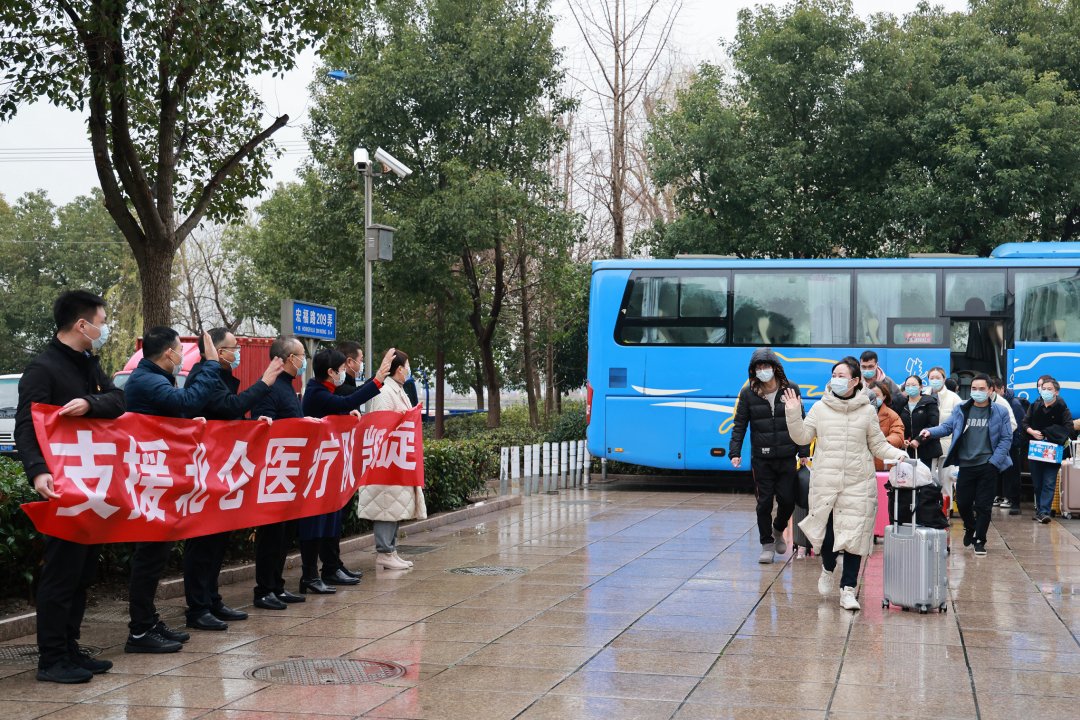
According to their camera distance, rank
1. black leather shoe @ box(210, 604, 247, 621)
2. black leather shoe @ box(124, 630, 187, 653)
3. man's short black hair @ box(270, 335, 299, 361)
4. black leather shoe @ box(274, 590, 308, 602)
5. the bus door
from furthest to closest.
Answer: the bus door < black leather shoe @ box(274, 590, 308, 602) < man's short black hair @ box(270, 335, 299, 361) < black leather shoe @ box(210, 604, 247, 621) < black leather shoe @ box(124, 630, 187, 653)

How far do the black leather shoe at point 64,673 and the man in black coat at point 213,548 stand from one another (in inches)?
55.5

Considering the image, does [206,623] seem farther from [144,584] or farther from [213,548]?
[144,584]

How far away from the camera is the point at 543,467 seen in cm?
1861

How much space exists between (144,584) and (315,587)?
2.22 metres

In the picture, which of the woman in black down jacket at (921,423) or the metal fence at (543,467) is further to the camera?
the metal fence at (543,467)

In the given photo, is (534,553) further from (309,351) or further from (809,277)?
(809,277)

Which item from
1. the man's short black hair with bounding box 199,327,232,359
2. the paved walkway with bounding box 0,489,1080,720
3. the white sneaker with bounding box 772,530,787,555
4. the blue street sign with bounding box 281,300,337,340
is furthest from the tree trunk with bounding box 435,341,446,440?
the man's short black hair with bounding box 199,327,232,359

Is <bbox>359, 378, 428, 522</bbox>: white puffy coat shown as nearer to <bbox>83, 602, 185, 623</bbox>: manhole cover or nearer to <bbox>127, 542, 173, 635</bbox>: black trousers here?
<bbox>83, 602, 185, 623</bbox>: manhole cover

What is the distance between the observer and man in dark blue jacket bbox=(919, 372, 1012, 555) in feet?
36.5

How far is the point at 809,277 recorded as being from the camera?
18547mm

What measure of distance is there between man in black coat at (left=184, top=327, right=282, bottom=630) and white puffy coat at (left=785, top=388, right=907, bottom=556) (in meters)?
3.96

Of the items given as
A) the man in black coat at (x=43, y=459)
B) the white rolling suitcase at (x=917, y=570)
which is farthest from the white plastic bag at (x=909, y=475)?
the man in black coat at (x=43, y=459)

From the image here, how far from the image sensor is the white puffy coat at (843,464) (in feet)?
27.2

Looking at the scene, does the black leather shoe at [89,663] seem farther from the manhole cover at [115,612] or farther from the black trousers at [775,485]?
the black trousers at [775,485]
